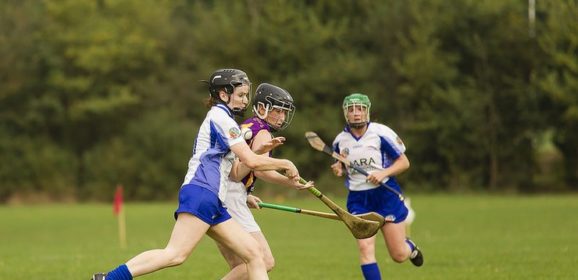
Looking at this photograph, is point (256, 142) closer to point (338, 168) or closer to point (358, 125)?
point (358, 125)

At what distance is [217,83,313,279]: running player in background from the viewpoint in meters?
9.03

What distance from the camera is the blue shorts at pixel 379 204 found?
11375 millimetres

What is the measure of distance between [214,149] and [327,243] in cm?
1145

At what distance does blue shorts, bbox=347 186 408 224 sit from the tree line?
1126 inches

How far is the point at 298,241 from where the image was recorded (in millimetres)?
20312

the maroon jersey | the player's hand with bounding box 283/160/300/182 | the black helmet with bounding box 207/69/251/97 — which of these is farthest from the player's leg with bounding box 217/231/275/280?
the black helmet with bounding box 207/69/251/97

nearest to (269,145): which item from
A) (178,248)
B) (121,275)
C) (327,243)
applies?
(178,248)

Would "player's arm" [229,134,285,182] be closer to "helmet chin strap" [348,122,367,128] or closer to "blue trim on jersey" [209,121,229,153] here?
"blue trim on jersey" [209,121,229,153]

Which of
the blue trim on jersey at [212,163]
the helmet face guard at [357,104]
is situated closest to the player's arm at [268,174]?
the blue trim on jersey at [212,163]

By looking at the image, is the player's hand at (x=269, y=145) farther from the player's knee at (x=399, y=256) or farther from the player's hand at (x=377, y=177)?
the player's knee at (x=399, y=256)

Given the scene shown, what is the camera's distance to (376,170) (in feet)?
37.2

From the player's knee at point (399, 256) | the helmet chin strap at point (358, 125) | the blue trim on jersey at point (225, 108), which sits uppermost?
the blue trim on jersey at point (225, 108)

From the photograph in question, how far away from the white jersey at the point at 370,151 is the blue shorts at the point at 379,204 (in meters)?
0.09

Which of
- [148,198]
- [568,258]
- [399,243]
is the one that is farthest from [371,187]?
[148,198]
